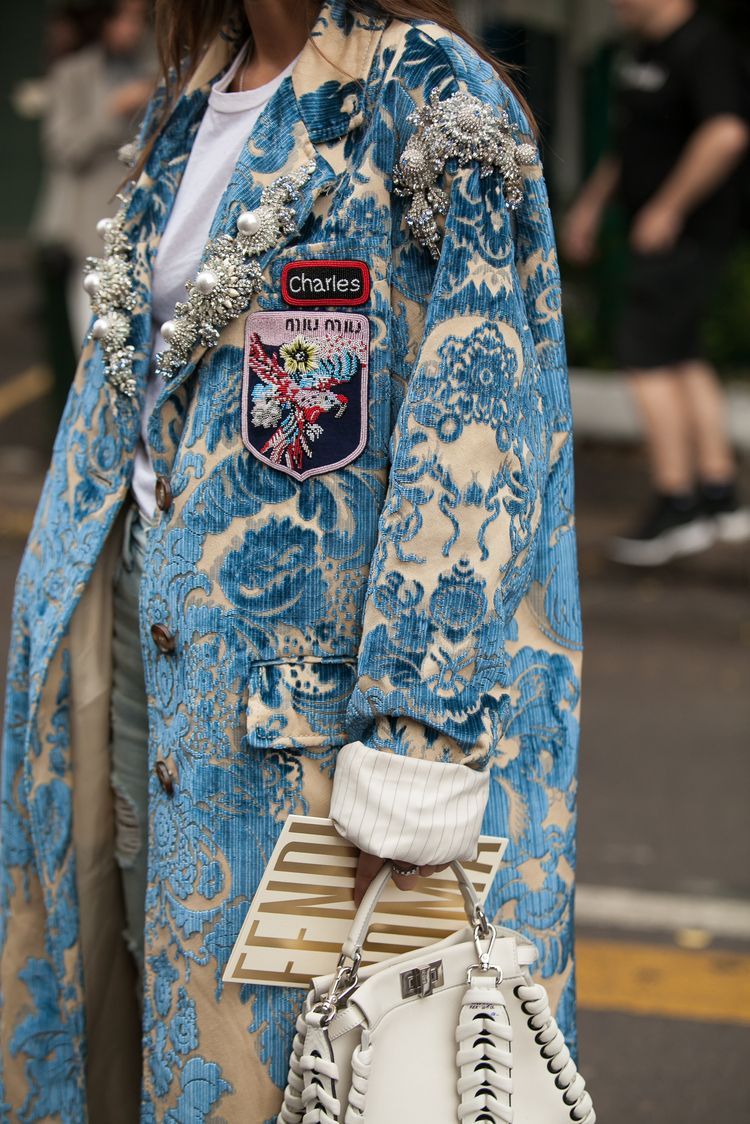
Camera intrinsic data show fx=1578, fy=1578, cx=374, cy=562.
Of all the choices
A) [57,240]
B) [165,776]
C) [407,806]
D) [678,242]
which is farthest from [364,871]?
[57,240]

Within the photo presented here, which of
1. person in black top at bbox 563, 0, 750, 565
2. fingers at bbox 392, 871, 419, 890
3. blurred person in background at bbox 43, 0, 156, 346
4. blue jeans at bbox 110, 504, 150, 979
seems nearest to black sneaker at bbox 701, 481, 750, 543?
person in black top at bbox 563, 0, 750, 565

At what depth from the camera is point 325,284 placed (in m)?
1.77

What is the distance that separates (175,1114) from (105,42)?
6.47 meters

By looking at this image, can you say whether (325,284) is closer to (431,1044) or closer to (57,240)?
(431,1044)

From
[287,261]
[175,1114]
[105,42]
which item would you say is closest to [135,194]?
[287,261]

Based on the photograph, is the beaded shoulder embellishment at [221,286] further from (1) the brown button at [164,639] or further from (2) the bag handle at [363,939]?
(2) the bag handle at [363,939]

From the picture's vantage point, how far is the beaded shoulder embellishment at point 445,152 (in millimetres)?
1698

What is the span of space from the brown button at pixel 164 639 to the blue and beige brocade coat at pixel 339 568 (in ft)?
0.05

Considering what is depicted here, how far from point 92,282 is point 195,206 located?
17 cm

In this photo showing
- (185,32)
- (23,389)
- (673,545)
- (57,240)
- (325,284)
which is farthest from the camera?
(23,389)

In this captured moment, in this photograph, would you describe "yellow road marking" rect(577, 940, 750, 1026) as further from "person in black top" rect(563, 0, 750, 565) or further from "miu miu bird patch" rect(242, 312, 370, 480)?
"person in black top" rect(563, 0, 750, 565)

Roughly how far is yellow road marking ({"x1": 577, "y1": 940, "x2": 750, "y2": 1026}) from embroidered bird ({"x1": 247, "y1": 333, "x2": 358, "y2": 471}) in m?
2.08

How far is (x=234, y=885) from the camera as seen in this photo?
1.82 meters

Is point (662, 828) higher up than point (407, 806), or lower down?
lower down
